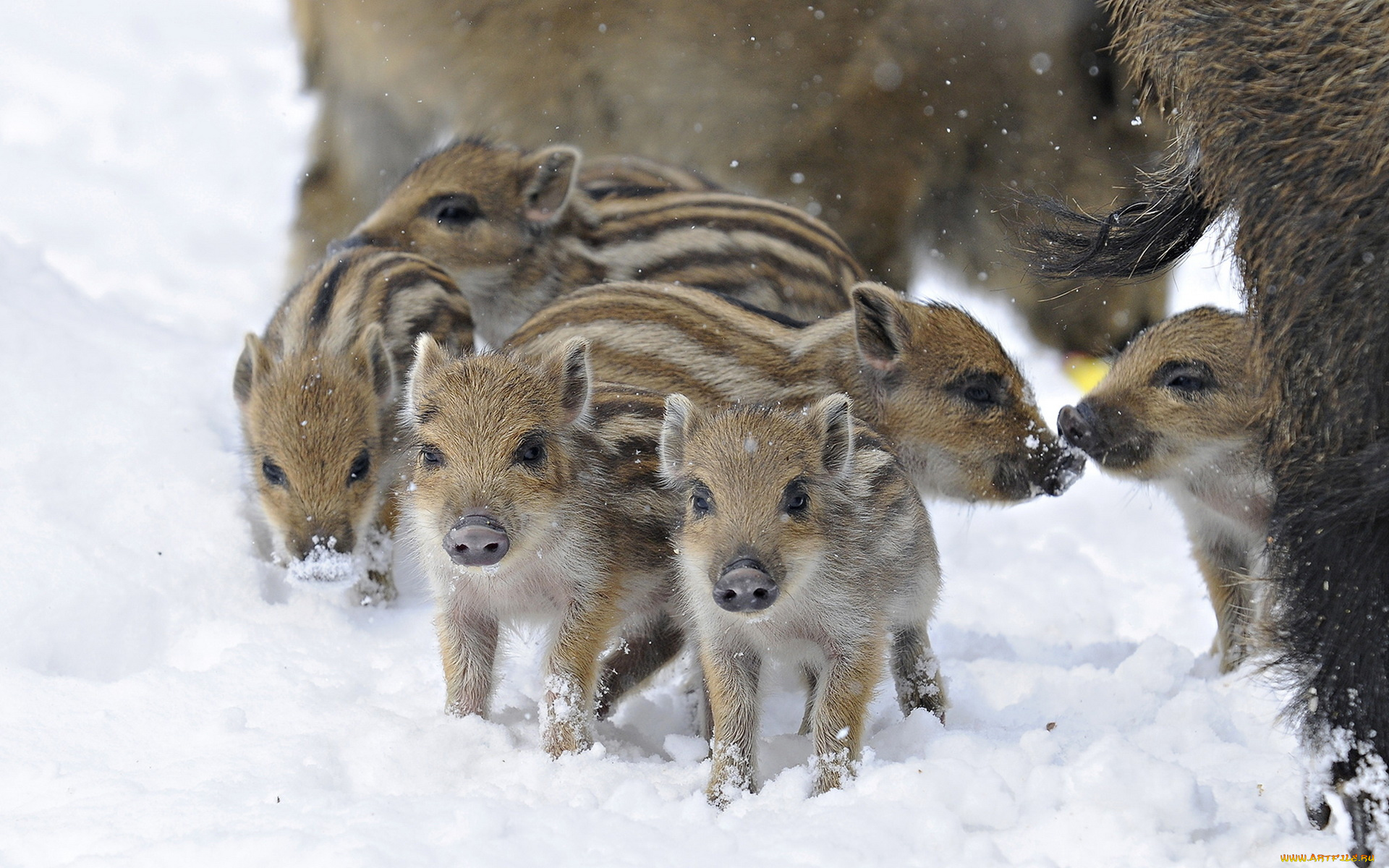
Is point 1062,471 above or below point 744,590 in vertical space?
above

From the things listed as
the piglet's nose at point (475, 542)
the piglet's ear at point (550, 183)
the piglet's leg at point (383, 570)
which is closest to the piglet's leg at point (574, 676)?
the piglet's nose at point (475, 542)

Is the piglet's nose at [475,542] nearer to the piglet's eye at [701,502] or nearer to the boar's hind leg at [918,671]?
the piglet's eye at [701,502]

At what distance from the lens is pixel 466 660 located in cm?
301

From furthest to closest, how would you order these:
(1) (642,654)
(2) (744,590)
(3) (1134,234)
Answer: (1) (642,654)
(3) (1134,234)
(2) (744,590)

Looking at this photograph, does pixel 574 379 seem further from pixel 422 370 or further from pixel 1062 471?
pixel 1062 471

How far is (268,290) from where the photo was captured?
633 centimetres

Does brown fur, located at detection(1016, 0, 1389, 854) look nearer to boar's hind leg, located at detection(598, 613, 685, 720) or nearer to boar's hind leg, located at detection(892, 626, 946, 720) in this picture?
boar's hind leg, located at detection(892, 626, 946, 720)

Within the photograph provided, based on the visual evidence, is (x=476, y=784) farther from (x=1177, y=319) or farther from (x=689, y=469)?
(x=1177, y=319)

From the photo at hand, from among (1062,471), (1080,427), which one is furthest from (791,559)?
(1062,471)

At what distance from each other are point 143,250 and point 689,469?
4.59 m

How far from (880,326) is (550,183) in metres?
1.54

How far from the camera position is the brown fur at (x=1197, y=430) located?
10.9 ft

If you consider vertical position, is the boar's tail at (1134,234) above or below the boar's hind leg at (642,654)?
above

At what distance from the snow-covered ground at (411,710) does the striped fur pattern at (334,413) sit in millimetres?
167
